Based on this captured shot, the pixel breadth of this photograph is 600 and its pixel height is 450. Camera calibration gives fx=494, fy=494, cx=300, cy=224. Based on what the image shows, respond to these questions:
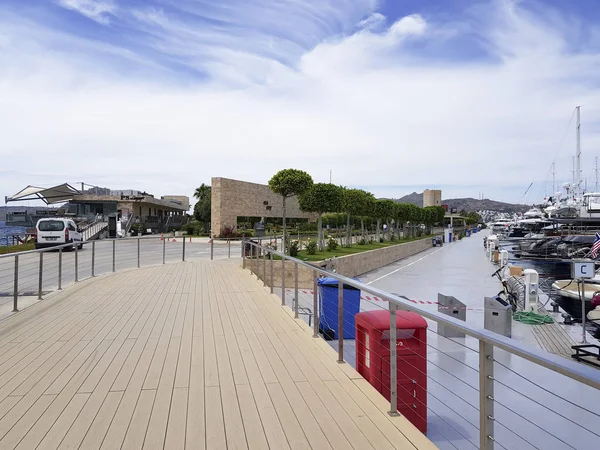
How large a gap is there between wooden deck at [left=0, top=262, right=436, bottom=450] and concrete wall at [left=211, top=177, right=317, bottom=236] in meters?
29.8

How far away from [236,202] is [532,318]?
30.1 m

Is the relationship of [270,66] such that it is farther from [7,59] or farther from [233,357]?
[233,357]

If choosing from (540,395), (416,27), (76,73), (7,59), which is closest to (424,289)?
(416,27)

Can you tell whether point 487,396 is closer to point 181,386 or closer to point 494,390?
point 181,386

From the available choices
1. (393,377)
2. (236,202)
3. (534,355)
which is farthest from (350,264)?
(236,202)

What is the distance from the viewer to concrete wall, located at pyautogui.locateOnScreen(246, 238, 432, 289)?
1329 cm

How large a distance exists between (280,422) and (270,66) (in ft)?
37.3

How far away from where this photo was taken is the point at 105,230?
36.4 m

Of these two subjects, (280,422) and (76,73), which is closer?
(280,422)

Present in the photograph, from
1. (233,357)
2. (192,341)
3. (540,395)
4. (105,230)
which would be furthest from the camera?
(105,230)

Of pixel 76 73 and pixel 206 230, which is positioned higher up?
pixel 76 73

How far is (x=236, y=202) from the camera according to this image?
127 feet

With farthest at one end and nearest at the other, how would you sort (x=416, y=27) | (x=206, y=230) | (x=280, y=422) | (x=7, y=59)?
(x=206, y=230)
(x=416, y=27)
(x=7, y=59)
(x=280, y=422)

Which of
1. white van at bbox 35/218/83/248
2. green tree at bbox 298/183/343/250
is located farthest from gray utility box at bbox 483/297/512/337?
white van at bbox 35/218/83/248
